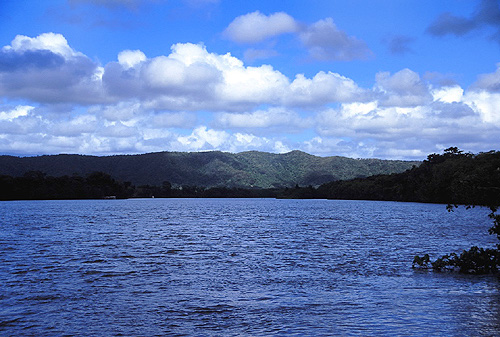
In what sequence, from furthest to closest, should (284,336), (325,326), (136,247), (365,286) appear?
(136,247) < (365,286) < (325,326) < (284,336)

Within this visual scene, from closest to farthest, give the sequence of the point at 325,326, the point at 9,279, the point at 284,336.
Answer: the point at 284,336
the point at 325,326
the point at 9,279

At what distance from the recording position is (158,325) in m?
15.3

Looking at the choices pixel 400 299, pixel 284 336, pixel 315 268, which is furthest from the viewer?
pixel 315 268

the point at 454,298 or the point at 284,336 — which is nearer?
the point at 284,336

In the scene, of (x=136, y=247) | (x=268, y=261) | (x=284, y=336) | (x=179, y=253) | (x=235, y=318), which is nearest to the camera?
(x=284, y=336)

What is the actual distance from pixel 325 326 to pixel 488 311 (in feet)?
18.6

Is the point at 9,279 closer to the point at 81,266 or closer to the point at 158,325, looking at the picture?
the point at 81,266

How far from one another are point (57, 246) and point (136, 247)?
629 centimetres

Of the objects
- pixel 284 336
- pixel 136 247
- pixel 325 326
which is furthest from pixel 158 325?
pixel 136 247

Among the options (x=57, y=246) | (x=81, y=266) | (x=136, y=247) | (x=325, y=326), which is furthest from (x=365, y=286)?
(x=57, y=246)

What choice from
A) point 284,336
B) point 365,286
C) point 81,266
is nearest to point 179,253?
point 81,266

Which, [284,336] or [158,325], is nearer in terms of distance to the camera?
[284,336]

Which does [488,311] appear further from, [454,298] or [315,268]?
[315,268]

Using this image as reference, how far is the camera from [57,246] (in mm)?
39312
